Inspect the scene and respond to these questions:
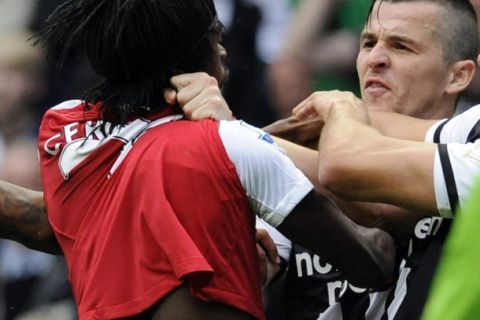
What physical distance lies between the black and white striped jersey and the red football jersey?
1.25 ft

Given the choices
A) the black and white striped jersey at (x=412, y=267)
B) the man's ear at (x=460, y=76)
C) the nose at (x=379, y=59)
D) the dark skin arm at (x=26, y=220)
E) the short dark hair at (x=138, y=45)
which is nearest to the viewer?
the black and white striped jersey at (x=412, y=267)

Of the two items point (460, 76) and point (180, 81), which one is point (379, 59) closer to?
point (460, 76)

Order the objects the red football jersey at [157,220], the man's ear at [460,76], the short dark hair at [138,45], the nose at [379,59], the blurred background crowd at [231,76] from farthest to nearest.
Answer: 1. the blurred background crowd at [231,76]
2. the man's ear at [460,76]
3. the nose at [379,59]
4. the short dark hair at [138,45]
5. the red football jersey at [157,220]

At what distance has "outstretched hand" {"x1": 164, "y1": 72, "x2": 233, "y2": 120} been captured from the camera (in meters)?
3.18

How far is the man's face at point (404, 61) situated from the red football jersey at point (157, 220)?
2.21 feet

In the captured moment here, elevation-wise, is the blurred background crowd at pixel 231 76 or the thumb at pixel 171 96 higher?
the thumb at pixel 171 96

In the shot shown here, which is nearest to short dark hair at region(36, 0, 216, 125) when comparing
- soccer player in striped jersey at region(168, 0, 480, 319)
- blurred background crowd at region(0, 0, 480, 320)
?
soccer player in striped jersey at region(168, 0, 480, 319)

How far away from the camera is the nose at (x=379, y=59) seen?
366 cm

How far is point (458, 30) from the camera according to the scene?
12.5 ft

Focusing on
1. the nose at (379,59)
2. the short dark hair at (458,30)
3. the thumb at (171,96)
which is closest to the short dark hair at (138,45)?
the thumb at (171,96)

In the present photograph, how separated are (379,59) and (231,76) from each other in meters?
1.76

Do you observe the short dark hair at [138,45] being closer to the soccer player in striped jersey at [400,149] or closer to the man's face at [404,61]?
the soccer player in striped jersey at [400,149]

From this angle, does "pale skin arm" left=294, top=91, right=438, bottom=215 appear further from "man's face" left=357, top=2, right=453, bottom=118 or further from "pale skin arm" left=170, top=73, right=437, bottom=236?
"man's face" left=357, top=2, right=453, bottom=118

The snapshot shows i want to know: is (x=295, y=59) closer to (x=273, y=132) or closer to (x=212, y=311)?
(x=273, y=132)
